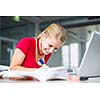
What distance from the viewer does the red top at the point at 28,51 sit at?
122 centimetres

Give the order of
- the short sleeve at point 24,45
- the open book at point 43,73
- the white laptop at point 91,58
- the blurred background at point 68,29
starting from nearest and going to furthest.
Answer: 1. the open book at point 43,73
2. the white laptop at point 91,58
3. the short sleeve at point 24,45
4. the blurred background at point 68,29

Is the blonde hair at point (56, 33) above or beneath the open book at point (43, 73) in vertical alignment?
above

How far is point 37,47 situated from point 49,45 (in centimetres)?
7

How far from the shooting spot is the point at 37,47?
1250 mm

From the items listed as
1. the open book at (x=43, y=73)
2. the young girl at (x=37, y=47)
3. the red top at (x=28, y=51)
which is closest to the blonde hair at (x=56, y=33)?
the young girl at (x=37, y=47)

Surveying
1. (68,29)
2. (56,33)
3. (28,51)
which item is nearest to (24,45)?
(28,51)

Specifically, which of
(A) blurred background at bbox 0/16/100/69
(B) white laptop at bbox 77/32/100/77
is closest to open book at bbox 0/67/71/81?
(B) white laptop at bbox 77/32/100/77

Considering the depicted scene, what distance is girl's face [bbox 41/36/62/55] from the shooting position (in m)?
1.19

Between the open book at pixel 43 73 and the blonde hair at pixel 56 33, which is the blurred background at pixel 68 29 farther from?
the open book at pixel 43 73

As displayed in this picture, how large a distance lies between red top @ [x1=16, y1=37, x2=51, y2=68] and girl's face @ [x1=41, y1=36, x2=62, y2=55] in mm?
Result: 59

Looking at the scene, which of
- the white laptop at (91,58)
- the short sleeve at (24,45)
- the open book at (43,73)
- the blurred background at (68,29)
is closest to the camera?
the open book at (43,73)

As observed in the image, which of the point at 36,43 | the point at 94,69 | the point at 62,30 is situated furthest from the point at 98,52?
the point at 36,43
